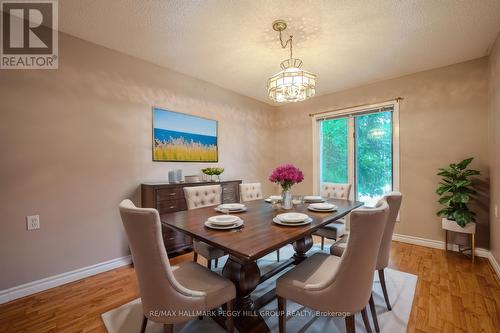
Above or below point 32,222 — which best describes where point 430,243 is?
below

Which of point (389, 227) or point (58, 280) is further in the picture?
point (58, 280)

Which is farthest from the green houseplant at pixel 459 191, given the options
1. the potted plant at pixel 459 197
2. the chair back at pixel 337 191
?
the chair back at pixel 337 191

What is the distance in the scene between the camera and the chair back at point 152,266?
1.09 metres

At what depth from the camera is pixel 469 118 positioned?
9.52 feet

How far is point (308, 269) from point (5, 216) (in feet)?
8.78

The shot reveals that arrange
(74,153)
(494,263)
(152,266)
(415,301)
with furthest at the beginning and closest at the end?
(494,263), (74,153), (415,301), (152,266)

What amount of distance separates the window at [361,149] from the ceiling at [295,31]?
0.81 metres

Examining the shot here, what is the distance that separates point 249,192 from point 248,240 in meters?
1.74

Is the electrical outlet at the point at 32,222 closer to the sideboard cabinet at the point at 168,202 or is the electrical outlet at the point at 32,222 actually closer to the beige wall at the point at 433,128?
the sideboard cabinet at the point at 168,202

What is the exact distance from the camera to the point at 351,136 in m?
3.91

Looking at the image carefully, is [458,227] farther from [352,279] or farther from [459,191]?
[352,279]

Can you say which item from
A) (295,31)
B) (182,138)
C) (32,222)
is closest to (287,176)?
(295,31)

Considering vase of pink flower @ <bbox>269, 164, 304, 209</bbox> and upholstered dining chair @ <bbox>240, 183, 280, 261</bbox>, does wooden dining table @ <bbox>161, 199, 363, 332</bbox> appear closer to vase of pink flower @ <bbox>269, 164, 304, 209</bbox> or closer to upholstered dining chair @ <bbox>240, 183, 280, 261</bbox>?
vase of pink flower @ <bbox>269, 164, 304, 209</bbox>

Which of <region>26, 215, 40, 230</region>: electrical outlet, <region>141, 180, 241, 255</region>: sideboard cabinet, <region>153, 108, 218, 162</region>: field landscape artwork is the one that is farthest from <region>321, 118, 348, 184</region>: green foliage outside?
<region>26, 215, 40, 230</region>: electrical outlet
